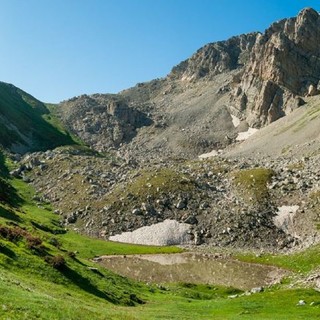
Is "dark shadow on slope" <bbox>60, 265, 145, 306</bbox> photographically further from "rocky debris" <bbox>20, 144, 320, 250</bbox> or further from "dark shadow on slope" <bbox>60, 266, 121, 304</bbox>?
"rocky debris" <bbox>20, 144, 320, 250</bbox>

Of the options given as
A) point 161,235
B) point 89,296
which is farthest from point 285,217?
point 89,296

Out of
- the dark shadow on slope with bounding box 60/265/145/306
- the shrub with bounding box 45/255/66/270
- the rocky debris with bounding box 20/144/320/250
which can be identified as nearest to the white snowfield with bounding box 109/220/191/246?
the rocky debris with bounding box 20/144/320/250

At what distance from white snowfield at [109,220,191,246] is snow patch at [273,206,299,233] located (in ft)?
63.9

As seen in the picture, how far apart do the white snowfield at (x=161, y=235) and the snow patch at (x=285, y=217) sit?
1947 cm

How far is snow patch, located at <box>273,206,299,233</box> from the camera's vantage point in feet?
324

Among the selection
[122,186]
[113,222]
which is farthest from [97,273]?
[122,186]

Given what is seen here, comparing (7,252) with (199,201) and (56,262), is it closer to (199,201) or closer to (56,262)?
(56,262)

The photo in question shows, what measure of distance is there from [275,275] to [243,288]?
882 cm

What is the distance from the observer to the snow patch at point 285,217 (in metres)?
98.6

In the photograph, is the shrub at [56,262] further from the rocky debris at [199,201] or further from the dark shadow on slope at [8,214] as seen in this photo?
the rocky debris at [199,201]

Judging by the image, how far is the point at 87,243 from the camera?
303ft

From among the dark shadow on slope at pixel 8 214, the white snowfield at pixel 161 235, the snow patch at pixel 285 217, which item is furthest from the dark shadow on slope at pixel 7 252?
the snow patch at pixel 285 217

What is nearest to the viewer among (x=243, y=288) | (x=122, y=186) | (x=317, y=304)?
(x=317, y=304)

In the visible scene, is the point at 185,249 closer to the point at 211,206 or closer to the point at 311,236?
the point at 211,206
